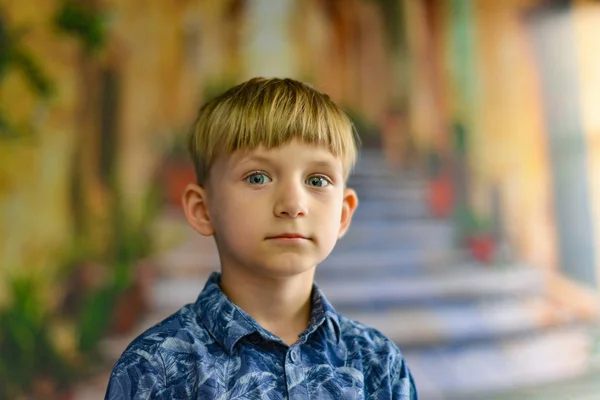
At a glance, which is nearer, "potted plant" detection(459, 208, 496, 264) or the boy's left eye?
the boy's left eye

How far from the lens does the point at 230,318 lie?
32.9 inches

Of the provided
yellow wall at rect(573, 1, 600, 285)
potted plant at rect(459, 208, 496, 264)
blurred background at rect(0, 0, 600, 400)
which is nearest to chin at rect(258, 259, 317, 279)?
blurred background at rect(0, 0, 600, 400)

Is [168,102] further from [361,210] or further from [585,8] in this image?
[585,8]

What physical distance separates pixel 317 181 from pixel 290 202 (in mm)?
68

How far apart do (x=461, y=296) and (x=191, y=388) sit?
1.97m

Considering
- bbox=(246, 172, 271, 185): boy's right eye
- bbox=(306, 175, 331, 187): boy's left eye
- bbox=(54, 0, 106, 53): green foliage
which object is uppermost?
bbox=(54, 0, 106, 53): green foliage

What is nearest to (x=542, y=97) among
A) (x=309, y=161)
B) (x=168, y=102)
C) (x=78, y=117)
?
(x=168, y=102)

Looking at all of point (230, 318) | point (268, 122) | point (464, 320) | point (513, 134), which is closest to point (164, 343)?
point (230, 318)

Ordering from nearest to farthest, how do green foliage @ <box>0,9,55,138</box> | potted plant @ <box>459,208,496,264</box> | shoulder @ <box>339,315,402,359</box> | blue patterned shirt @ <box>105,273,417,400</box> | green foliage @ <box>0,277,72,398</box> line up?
blue patterned shirt @ <box>105,273,417,400</box>, shoulder @ <box>339,315,402,359</box>, green foliage @ <box>0,277,72,398</box>, green foliage @ <box>0,9,55,138</box>, potted plant @ <box>459,208,496,264</box>

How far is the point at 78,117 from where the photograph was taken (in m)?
2.39

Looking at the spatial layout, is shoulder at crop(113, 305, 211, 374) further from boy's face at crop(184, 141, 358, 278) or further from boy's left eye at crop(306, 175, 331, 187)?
boy's left eye at crop(306, 175, 331, 187)

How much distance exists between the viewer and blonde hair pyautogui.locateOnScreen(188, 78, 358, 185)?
2.80 ft

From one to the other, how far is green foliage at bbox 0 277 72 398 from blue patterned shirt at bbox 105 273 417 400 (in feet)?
5.16

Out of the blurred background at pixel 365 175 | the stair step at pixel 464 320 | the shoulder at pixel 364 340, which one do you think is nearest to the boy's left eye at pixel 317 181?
the shoulder at pixel 364 340
